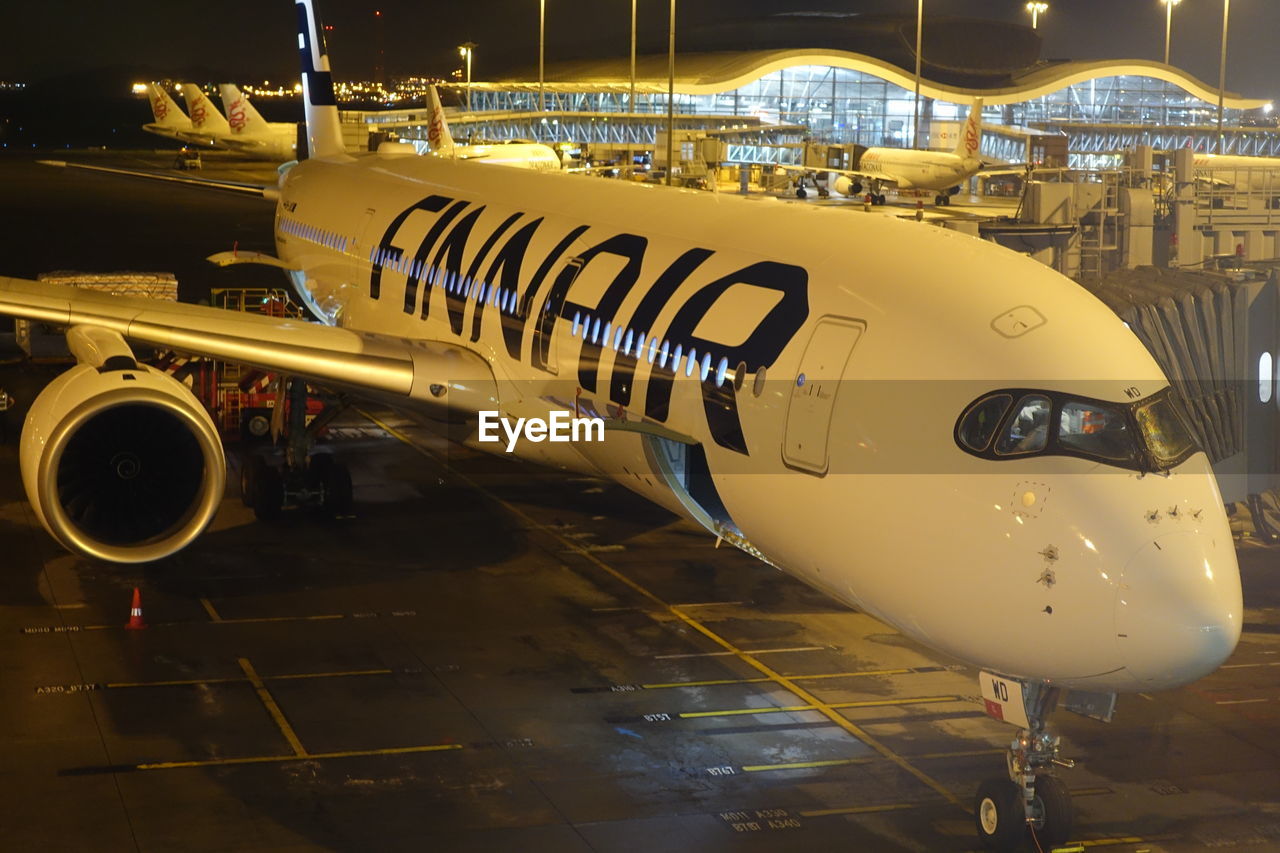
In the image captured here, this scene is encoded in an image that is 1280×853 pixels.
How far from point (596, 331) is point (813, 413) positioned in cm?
373

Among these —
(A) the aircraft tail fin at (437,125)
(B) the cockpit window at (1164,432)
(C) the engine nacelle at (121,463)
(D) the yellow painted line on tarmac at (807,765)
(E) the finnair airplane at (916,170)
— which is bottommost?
(D) the yellow painted line on tarmac at (807,765)

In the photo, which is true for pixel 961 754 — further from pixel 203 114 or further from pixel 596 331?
pixel 203 114

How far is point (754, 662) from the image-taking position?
1423 cm

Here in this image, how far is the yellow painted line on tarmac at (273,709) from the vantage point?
469 inches

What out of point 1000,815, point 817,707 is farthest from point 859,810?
point 817,707

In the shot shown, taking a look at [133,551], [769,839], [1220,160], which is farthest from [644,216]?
[1220,160]

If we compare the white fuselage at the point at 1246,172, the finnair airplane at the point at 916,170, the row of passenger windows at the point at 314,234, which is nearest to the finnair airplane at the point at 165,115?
the finnair airplane at the point at 916,170

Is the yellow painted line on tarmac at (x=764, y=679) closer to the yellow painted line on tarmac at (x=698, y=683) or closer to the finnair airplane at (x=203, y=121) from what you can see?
the yellow painted line on tarmac at (x=698, y=683)

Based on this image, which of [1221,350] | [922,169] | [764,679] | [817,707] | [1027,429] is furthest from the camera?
[922,169]

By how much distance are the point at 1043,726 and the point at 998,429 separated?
1982mm

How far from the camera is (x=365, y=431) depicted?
25.6m

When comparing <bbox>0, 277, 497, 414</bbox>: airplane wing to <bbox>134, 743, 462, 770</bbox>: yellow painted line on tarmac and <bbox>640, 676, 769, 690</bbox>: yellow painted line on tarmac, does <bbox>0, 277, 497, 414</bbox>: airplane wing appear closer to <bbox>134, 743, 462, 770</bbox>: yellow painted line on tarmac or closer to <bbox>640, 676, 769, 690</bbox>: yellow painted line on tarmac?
<bbox>640, 676, 769, 690</bbox>: yellow painted line on tarmac

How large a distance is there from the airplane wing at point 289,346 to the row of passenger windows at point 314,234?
478 cm

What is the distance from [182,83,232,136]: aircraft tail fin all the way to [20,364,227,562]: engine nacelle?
283 feet
